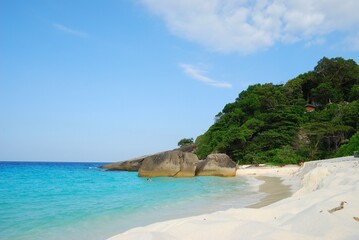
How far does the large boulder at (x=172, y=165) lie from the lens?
2555 cm

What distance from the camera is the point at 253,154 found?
1331 inches

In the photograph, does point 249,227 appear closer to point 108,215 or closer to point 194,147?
point 108,215

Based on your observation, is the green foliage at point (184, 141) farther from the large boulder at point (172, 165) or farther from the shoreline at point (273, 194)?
the shoreline at point (273, 194)

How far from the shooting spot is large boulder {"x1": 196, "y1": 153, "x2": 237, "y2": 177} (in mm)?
25444

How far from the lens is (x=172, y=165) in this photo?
25.6 meters

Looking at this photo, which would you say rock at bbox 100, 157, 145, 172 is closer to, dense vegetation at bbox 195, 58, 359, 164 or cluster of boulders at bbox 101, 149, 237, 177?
dense vegetation at bbox 195, 58, 359, 164

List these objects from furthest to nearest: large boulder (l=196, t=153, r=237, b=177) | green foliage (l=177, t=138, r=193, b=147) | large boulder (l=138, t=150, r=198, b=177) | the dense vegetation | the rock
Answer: green foliage (l=177, t=138, r=193, b=147), the rock, the dense vegetation, large boulder (l=138, t=150, r=198, b=177), large boulder (l=196, t=153, r=237, b=177)

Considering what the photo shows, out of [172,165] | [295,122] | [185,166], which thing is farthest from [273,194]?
[295,122]

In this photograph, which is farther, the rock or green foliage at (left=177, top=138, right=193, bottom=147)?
green foliage at (left=177, top=138, right=193, bottom=147)

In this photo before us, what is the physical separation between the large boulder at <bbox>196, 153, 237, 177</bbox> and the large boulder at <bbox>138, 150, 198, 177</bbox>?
85 centimetres

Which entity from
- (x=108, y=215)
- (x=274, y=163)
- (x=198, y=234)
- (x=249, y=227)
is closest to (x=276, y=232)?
(x=249, y=227)

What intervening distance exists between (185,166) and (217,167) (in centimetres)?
271

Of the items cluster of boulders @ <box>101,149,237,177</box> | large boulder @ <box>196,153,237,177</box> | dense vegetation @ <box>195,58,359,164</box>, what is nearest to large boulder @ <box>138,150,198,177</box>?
cluster of boulders @ <box>101,149,237,177</box>

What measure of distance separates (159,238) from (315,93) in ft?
141
